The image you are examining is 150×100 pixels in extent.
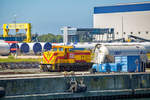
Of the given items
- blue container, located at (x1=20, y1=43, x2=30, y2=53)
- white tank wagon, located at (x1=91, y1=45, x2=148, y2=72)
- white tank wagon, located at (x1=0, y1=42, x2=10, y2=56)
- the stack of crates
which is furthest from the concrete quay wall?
blue container, located at (x1=20, y1=43, x2=30, y2=53)

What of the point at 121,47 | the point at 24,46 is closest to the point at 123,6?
the point at 24,46

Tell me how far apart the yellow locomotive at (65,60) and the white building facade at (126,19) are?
68009mm

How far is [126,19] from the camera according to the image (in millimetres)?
108812

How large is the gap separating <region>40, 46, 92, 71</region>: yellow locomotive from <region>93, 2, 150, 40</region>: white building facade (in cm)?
6801

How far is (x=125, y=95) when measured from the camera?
81.0 ft

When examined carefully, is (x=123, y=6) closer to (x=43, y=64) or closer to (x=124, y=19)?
(x=124, y=19)

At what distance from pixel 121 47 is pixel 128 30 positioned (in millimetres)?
71983

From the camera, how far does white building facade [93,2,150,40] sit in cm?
10538

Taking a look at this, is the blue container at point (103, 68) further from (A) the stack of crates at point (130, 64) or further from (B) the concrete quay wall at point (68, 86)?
(B) the concrete quay wall at point (68, 86)

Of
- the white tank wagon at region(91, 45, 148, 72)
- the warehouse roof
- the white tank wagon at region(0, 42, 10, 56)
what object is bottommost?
the white tank wagon at region(91, 45, 148, 72)

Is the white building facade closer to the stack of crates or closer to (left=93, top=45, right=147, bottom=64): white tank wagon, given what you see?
(left=93, top=45, right=147, bottom=64): white tank wagon

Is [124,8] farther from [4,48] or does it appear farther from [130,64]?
[130,64]

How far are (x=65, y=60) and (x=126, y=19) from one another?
77172 mm

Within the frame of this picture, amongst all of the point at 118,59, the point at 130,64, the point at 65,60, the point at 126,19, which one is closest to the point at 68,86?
the point at 130,64
